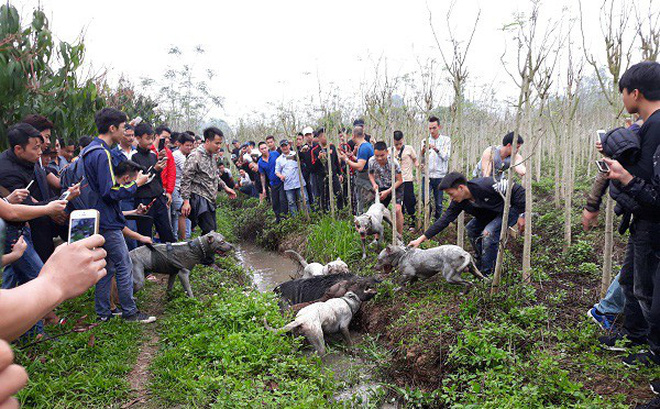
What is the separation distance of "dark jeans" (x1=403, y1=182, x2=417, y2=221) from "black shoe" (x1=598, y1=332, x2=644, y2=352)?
5116mm

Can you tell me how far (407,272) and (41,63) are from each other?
6.27m

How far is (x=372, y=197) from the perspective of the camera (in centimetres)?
888

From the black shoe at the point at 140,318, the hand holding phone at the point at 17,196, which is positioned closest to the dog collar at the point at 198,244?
the black shoe at the point at 140,318

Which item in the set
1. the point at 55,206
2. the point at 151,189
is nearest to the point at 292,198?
the point at 151,189

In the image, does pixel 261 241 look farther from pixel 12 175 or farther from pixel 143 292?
pixel 12 175

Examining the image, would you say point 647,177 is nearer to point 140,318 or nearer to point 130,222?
point 140,318

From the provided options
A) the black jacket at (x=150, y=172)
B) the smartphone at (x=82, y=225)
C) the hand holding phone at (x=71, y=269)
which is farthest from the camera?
the black jacket at (x=150, y=172)

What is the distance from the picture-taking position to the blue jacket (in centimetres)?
456

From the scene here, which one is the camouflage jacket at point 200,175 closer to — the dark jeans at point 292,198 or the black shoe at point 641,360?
the dark jeans at point 292,198

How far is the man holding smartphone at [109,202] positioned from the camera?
458 cm

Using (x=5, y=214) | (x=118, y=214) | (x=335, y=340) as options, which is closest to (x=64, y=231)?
(x=118, y=214)

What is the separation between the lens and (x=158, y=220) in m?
7.01

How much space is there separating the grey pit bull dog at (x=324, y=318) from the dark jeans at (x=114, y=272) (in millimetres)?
1830

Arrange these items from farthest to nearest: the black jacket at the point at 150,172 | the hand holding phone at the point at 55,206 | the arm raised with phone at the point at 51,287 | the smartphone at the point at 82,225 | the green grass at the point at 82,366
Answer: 1. the black jacket at the point at 150,172
2. the hand holding phone at the point at 55,206
3. the green grass at the point at 82,366
4. the smartphone at the point at 82,225
5. the arm raised with phone at the point at 51,287
